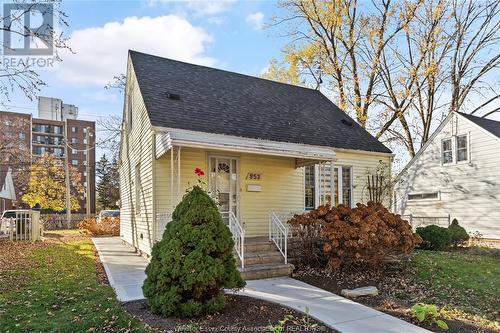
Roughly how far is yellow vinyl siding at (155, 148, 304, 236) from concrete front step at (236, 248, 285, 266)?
204 cm

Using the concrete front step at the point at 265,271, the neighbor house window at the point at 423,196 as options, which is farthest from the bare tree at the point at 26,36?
the neighbor house window at the point at 423,196

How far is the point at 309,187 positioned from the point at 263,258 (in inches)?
171

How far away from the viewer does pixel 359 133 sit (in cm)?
1413

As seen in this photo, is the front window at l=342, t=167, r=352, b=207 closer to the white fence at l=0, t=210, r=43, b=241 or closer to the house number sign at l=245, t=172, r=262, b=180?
the house number sign at l=245, t=172, r=262, b=180

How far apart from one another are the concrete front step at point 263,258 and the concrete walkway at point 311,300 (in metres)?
0.63

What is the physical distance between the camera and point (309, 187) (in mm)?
11977

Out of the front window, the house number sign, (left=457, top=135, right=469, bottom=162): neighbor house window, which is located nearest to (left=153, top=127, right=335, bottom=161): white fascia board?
the house number sign

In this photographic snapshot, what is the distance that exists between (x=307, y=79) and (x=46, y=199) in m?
21.6

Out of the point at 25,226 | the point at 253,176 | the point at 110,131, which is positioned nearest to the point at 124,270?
the point at 253,176

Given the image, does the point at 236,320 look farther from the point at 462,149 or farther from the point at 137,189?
the point at 462,149

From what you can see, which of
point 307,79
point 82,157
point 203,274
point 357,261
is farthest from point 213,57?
point 82,157

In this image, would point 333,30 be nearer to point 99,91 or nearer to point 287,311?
point 99,91

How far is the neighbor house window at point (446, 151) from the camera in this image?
53.2 ft

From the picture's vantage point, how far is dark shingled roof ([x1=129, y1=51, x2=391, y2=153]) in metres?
10.2
